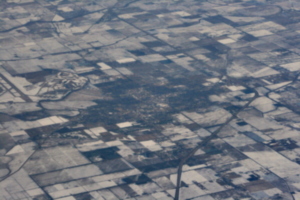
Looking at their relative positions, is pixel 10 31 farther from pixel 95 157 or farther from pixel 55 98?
pixel 95 157

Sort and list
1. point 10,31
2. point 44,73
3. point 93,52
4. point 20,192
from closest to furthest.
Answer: point 20,192, point 44,73, point 93,52, point 10,31

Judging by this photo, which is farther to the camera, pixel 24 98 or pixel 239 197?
pixel 24 98

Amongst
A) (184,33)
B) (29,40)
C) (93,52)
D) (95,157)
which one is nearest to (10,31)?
(29,40)

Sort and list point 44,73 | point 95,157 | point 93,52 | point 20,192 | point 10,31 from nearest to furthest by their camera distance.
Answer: point 20,192
point 95,157
point 44,73
point 93,52
point 10,31

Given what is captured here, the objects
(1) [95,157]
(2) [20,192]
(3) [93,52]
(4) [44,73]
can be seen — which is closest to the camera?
(2) [20,192]

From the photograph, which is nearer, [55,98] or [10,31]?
[55,98]

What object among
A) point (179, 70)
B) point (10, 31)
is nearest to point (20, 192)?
point (179, 70)

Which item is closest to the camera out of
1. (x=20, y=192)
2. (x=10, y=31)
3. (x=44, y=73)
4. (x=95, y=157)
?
(x=20, y=192)

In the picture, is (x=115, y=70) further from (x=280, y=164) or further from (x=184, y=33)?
(x=280, y=164)

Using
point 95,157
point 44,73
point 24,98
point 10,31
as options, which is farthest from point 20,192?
point 10,31
